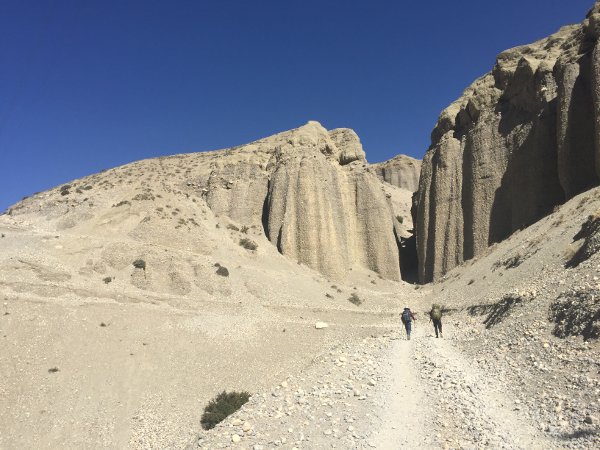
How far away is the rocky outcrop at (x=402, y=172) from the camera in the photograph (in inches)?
4751

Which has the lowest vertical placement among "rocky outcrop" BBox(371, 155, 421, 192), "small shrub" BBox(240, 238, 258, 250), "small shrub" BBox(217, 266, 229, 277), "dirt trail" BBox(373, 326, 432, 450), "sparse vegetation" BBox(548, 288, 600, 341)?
"dirt trail" BBox(373, 326, 432, 450)

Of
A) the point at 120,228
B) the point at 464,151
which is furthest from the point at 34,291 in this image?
the point at 464,151

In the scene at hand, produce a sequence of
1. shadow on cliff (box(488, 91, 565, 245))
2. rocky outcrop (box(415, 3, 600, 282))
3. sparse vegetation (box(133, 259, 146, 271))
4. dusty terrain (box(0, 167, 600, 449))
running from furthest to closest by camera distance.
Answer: shadow on cliff (box(488, 91, 565, 245)) < rocky outcrop (box(415, 3, 600, 282)) < sparse vegetation (box(133, 259, 146, 271)) < dusty terrain (box(0, 167, 600, 449))

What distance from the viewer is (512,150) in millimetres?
41250

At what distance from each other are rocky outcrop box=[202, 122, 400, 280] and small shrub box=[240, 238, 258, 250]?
3.59 metres

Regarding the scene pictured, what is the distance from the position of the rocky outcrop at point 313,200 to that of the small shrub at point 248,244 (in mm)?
3590

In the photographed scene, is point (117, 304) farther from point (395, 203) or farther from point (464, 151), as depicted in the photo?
point (395, 203)

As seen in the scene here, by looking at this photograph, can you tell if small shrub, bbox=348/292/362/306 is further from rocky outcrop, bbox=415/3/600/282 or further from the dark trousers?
the dark trousers

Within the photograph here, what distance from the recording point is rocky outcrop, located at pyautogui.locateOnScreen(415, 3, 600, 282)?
3362cm

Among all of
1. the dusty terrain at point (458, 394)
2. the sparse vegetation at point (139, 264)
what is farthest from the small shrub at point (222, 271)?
the dusty terrain at point (458, 394)

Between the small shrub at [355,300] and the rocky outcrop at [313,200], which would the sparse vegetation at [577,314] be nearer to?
the small shrub at [355,300]

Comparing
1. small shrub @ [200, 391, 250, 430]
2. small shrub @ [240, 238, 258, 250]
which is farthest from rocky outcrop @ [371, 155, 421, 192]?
small shrub @ [200, 391, 250, 430]

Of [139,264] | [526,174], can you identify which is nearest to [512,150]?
[526,174]

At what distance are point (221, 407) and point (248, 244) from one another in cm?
2705
